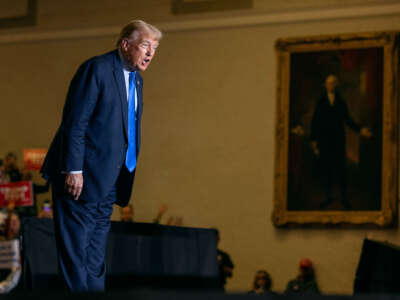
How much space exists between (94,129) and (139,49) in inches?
18.9

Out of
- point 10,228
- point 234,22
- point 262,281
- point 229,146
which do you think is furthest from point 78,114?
point 234,22

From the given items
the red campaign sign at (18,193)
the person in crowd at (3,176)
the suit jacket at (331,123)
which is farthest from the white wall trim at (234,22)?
the red campaign sign at (18,193)

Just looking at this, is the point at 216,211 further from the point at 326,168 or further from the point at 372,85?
the point at 372,85

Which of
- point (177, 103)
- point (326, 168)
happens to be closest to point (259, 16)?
point (177, 103)

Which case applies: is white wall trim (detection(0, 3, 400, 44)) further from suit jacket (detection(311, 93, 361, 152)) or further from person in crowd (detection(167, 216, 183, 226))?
person in crowd (detection(167, 216, 183, 226))

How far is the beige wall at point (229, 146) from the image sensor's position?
1007cm

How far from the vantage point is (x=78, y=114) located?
333 centimetres

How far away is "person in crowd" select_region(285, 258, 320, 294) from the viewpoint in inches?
369

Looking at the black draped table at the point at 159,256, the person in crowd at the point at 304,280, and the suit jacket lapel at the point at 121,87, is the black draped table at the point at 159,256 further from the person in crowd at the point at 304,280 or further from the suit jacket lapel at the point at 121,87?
the person in crowd at the point at 304,280

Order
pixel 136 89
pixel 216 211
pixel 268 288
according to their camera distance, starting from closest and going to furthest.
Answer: pixel 136 89 → pixel 268 288 → pixel 216 211

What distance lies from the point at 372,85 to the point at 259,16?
84.7 inches

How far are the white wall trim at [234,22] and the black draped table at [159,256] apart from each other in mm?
6792

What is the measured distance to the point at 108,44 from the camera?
38.0ft

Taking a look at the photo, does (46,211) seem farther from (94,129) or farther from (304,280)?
(94,129)
